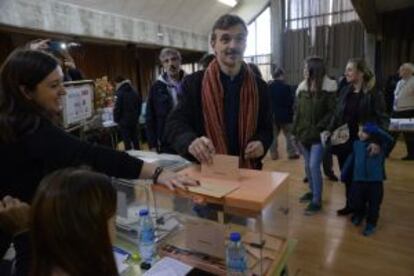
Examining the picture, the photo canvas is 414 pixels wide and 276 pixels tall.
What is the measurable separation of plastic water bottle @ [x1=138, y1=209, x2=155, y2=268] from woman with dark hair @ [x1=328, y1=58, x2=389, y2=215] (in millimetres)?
2033

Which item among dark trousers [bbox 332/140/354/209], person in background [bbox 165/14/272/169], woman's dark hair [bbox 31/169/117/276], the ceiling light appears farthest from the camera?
the ceiling light

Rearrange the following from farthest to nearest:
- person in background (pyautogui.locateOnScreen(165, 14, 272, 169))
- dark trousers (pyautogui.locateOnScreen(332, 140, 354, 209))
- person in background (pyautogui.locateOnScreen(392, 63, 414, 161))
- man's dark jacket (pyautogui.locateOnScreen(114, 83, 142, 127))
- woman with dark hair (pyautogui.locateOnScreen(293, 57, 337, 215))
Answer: man's dark jacket (pyautogui.locateOnScreen(114, 83, 142, 127)) → person in background (pyautogui.locateOnScreen(392, 63, 414, 161)) → woman with dark hair (pyautogui.locateOnScreen(293, 57, 337, 215)) → dark trousers (pyautogui.locateOnScreen(332, 140, 354, 209)) → person in background (pyautogui.locateOnScreen(165, 14, 272, 169))

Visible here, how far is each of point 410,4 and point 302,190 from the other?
16.9 ft

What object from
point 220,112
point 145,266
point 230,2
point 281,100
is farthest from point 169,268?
point 230,2

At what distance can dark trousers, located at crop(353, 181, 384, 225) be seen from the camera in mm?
2762

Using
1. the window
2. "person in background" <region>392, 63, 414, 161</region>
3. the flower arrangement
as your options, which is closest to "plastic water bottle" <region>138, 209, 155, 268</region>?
A: the flower arrangement

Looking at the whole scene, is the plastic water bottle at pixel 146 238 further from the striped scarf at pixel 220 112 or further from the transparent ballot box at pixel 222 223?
the striped scarf at pixel 220 112

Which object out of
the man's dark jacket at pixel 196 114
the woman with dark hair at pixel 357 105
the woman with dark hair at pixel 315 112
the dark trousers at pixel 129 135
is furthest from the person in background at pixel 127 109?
the man's dark jacket at pixel 196 114

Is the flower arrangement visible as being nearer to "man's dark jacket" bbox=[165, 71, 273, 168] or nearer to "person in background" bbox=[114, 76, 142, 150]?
"person in background" bbox=[114, 76, 142, 150]

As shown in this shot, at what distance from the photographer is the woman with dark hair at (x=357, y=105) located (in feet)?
8.91

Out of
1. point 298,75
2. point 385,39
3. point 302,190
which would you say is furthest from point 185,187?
point 298,75

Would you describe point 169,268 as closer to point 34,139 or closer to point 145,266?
point 145,266

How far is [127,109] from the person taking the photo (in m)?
5.50

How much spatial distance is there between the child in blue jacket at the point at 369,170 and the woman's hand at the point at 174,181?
202 cm
